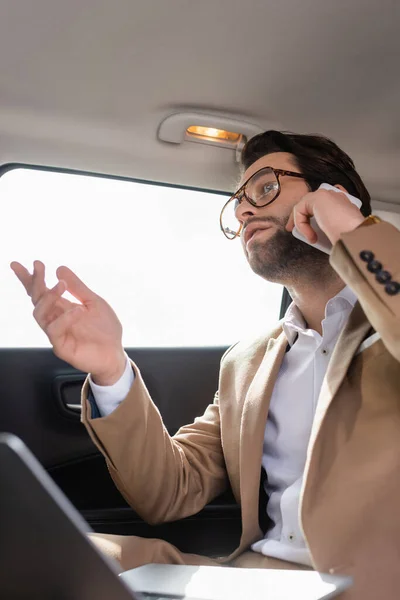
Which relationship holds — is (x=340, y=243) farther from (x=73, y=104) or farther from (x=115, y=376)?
(x=73, y=104)

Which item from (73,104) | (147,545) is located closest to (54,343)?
(147,545)

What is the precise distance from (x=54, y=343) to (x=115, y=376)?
0.16 meters

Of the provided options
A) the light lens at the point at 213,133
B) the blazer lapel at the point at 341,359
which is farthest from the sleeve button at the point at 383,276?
the light lens at the point at 213,133

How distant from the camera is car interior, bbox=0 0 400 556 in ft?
4.53

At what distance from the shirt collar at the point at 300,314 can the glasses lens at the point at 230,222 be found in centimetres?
34

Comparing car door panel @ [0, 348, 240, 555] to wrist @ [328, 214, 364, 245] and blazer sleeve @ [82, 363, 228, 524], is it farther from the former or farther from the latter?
wrist @ [328, 214, 364, 245]

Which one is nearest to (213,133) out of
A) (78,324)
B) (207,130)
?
(207,130)

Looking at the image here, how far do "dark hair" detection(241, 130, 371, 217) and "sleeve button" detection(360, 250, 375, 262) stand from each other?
660mm

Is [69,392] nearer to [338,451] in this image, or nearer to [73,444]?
[73,444]

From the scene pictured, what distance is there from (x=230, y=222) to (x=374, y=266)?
0.85 meters

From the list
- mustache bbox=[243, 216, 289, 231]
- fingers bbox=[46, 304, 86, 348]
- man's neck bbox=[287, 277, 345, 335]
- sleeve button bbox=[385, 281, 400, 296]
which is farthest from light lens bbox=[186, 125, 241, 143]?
sleeve button bbox=[385, 281, 400, 296]

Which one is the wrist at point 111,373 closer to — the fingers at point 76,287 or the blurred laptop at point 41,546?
the fingers at point 76,287

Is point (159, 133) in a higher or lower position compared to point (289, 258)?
higher

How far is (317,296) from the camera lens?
1660mm
